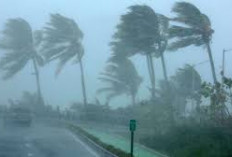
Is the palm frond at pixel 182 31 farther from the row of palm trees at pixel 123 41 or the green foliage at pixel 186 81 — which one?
the green foliage at pixel 186 81

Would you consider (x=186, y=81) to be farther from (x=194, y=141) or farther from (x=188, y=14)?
(x=194, y=141)

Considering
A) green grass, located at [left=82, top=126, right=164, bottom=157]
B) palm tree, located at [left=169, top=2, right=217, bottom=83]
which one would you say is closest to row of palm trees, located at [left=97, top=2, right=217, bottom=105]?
palm tree, located at [left=169, top=2, right=217, bottom=83]

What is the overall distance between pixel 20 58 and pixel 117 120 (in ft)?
60.6

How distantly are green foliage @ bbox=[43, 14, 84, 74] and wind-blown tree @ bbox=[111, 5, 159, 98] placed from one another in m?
10.2

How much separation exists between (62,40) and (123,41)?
1037cm

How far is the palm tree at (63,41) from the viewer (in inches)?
2355

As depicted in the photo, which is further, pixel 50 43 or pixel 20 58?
pixel 20 58

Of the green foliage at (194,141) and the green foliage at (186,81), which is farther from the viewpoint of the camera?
the green foliage at (186,81)

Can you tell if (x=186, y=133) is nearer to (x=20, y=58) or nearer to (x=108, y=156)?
(x=108, y=156)

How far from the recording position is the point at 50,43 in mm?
59500

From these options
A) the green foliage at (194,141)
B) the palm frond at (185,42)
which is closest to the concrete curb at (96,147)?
the green foliage at (194,141)

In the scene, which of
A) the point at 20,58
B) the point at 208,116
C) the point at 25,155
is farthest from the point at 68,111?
the point at 25,155

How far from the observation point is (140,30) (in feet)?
154

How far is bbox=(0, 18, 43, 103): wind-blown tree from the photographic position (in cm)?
6481
